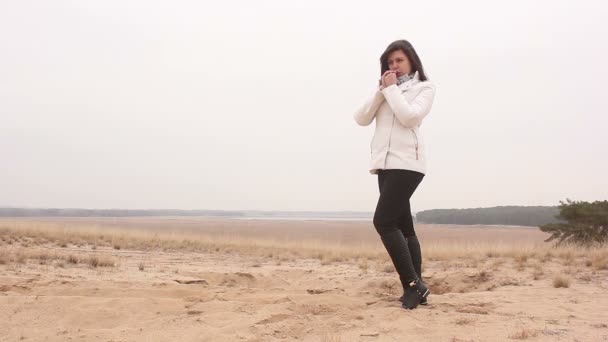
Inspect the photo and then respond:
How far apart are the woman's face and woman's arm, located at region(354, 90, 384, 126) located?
0.95 ft

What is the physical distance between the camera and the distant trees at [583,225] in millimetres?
13172

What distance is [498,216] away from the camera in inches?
2098

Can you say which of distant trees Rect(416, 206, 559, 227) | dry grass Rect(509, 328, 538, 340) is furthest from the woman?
distant trees Rect(416, 206, 559, 227)

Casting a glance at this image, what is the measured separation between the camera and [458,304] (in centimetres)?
381

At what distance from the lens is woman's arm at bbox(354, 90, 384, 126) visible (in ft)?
12.3

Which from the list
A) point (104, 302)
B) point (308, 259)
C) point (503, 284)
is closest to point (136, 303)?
point (104, 302)

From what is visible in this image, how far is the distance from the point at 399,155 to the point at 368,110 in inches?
18.5

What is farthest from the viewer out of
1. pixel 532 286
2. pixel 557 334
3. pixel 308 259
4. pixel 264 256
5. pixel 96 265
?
pixel 264 256

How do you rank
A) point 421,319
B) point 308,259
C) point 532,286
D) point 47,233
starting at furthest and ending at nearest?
point 47,233 < point 308,259 < point 532,286 < point 421,319

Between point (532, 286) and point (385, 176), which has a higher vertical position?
point (385, 176)

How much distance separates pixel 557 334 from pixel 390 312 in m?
1.03

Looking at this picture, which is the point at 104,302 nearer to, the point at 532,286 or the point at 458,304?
the point at 458,304

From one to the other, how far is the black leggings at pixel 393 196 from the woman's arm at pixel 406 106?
368 millimetres

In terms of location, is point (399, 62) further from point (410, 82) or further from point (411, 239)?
point (411, 239)
